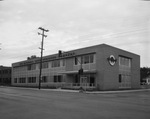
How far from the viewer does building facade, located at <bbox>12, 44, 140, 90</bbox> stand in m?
34.2

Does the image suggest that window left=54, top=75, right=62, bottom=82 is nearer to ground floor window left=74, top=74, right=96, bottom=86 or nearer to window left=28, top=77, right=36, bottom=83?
ground floor window left=74, top=74, right=96, bottom=86

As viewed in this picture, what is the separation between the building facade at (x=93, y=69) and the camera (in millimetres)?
34219

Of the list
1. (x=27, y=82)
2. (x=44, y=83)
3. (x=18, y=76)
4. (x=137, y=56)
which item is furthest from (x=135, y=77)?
(x=18, y=76)

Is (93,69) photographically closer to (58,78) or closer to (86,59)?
(86,59)

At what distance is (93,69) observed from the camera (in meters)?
35.1

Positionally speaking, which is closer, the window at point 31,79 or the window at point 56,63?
the window at point 56,63

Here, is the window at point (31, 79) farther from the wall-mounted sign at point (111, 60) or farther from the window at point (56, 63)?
the wall-mounted sign at point (111, 60)

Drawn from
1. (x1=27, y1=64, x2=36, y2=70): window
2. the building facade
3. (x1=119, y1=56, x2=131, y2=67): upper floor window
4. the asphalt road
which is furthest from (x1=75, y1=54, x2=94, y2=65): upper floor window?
the asphalt road

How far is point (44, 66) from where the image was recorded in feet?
159

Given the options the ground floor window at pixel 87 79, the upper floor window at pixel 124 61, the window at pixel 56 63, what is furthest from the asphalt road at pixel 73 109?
the window at pixel 56 63

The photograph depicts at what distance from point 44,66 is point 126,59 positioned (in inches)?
781

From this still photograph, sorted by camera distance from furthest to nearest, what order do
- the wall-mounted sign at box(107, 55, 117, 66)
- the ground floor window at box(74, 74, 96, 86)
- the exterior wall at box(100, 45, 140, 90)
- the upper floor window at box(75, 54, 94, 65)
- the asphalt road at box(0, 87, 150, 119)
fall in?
1. the upper floor window at box(75, 54, 94, 65)
2. the ground floor window at box(74, 74, 96, 86)
3. the wall-mounted sign at box(107, 55, 117, 66)
4. the exterior wall at box(100, 45, 140, 90)
5. the asphalt road at box(0, 87, 150, 119)

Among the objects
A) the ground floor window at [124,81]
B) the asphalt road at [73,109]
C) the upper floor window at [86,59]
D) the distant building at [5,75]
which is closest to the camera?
the asphalt road at [73,109]

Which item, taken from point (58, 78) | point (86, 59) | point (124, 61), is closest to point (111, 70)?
point (86, 59)
